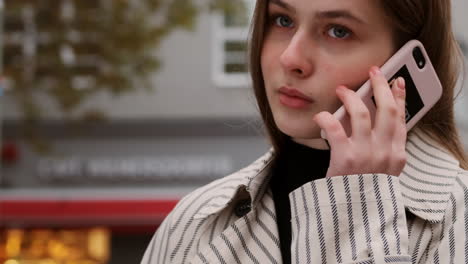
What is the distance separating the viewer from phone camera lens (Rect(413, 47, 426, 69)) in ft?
5.35

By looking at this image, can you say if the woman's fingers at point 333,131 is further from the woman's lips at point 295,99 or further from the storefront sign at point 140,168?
the storefront sign at point 140,168

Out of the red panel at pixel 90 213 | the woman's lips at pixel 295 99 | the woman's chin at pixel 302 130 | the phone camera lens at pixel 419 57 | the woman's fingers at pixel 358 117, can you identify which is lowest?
the red panel at pixel 90 213

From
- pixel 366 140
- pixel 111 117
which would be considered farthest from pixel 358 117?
pixel 111 117

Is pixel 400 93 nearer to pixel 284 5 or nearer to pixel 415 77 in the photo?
pixel 415 77

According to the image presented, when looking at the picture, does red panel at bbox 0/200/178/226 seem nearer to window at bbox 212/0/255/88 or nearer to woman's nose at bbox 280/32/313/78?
window at bbox 212/0/255/88

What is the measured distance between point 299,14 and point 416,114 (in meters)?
0.26

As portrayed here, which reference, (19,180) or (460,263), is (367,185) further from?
(19,180)

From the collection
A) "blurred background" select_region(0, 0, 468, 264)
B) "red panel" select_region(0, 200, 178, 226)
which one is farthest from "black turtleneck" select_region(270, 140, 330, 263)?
"red panel" select_region(0, 200, 178, 226)

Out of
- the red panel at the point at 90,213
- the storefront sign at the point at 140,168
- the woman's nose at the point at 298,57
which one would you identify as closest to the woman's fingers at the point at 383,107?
the woman's nose at the point at 298,57

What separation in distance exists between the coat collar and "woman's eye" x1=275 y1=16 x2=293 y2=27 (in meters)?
0.24

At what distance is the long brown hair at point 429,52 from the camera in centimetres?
160

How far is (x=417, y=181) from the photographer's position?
162cm

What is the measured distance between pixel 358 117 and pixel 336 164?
0.25 feet

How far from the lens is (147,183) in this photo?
583 inches
